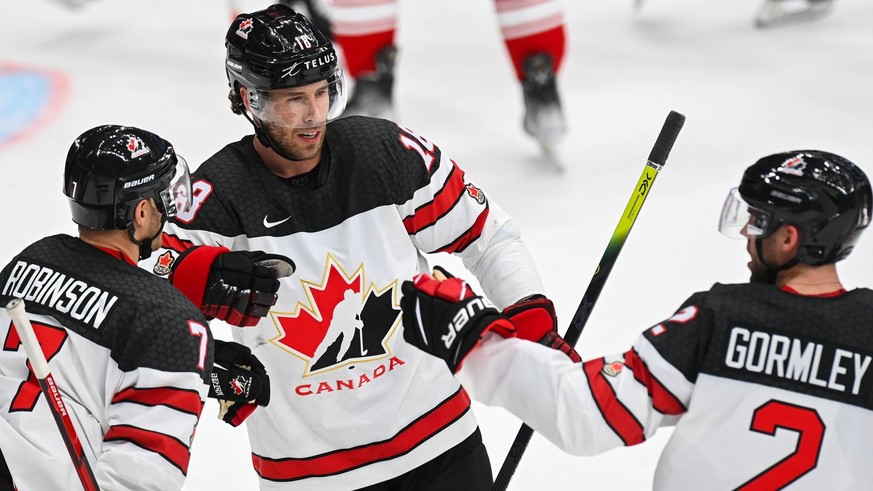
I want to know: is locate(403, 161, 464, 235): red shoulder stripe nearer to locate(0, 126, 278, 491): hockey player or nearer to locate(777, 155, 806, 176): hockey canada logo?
locate(0, 126, 278, 491): hockey player

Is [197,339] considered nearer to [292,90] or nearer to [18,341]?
[18,341]

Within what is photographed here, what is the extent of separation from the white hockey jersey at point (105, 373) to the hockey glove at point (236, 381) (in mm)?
171

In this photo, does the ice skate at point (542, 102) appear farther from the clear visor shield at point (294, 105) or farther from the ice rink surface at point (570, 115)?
the clear visor shield at point (294, 105)

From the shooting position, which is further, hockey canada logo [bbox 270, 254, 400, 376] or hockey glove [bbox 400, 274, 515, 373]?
hockey canada logo [bbox 270, 254, 400, 376]

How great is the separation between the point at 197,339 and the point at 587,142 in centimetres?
285

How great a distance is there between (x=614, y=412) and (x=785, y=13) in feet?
13.0

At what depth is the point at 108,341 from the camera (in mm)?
1588

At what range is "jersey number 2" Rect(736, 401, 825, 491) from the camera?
1463 millimetres

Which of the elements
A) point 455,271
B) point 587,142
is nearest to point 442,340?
point 455,271

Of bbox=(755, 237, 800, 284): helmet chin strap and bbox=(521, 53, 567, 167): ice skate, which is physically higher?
bbox=(755, 237, 800, 284): helmet chin strap

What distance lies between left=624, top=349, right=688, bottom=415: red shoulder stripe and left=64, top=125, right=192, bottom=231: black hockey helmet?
28.4 inches

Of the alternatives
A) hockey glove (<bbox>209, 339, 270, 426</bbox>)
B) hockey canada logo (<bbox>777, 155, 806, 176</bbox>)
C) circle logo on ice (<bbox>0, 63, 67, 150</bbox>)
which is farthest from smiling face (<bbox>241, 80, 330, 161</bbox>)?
circle logo on ice (<bbox>0, 63, 67, 150</bbox>)

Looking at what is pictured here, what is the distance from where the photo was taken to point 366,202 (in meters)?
1.94

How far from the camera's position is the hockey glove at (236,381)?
5.98 ft
